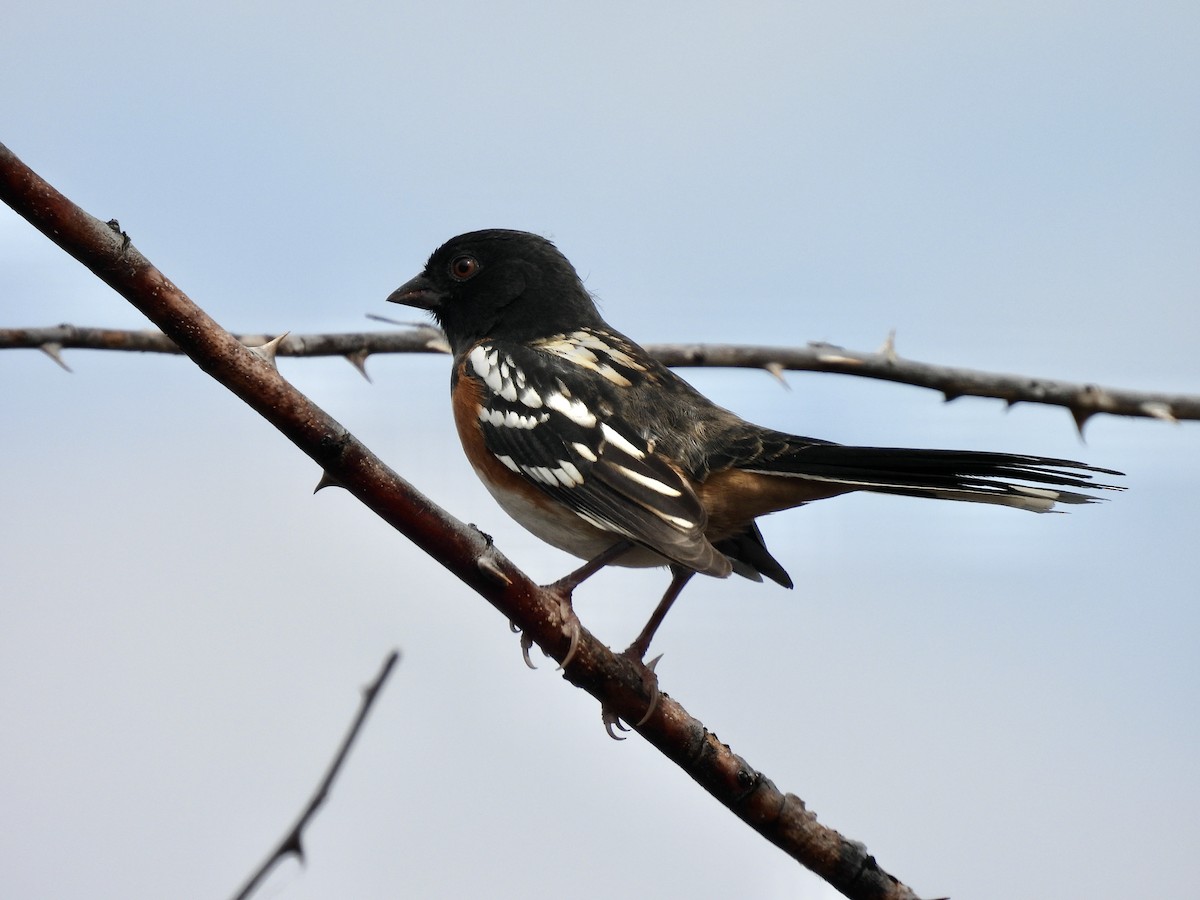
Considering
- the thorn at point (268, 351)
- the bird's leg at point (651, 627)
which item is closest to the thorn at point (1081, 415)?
the bird's leg at point (651, 627)

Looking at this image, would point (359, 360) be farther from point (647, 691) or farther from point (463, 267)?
point (647, 691)

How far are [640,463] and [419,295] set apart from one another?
1.67 m

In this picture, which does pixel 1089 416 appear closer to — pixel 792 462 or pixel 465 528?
pixel 792 462

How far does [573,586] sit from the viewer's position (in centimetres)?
368

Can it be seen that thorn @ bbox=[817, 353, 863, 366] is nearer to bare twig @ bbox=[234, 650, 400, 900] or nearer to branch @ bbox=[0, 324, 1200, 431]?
branch @ bbox=[0, 324, 1200, 431]

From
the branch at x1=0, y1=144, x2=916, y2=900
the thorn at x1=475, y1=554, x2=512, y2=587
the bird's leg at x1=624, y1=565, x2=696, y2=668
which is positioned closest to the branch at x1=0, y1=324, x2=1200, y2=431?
the bird's leg at x1=624, y1=565, x2=696, y2=668

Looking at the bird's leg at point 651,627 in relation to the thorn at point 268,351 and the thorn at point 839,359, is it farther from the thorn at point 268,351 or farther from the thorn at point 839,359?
the thorn at point 268,351

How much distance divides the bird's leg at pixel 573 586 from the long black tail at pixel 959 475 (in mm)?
704

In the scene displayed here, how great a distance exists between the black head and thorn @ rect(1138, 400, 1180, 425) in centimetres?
215

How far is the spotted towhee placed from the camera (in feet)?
11.6

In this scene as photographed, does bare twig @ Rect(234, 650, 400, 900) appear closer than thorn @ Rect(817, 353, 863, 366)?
Yes

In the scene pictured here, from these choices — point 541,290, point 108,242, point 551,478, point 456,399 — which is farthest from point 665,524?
point 108,242

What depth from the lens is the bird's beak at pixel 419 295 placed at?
5141mm

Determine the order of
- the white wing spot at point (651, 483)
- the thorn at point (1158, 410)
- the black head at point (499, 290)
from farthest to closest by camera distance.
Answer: the black head at point (499, 290) < the thorn at point (1158, 410) < the white wing spot at point (651, 483)
